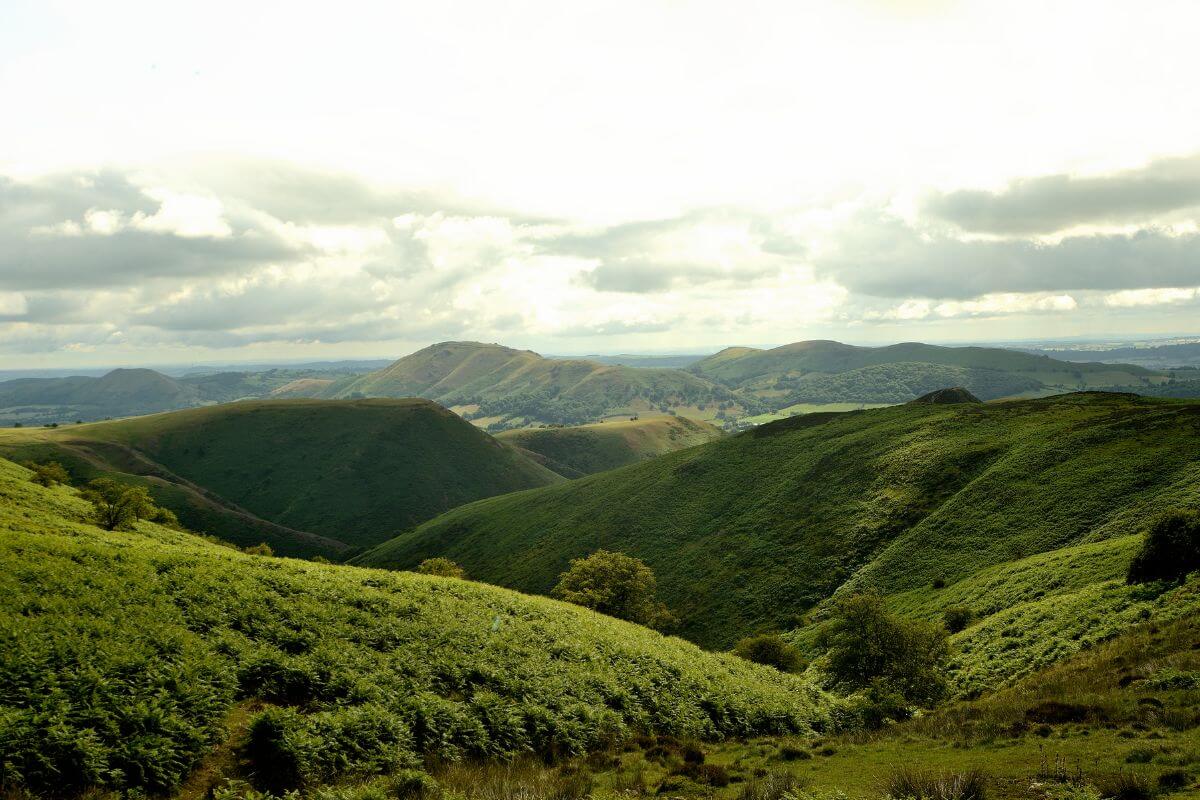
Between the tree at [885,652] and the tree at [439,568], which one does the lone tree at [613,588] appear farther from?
the tree at [885,652]

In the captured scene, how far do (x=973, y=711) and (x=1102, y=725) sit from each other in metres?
6.49

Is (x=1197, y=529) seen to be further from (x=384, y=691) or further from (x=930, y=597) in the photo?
(x=384, y=691)

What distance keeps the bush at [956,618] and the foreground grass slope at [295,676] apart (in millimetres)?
20625

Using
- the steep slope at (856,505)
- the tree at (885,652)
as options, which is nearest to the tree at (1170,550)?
the tree at (885,652)

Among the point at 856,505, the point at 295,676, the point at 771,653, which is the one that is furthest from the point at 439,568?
the point at 295,676

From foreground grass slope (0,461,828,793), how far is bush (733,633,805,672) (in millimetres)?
17015

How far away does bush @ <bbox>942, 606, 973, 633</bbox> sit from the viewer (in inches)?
1815

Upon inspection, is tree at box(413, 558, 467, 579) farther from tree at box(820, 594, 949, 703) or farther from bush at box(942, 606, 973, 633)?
bush at box(942, 606, 973, 633)

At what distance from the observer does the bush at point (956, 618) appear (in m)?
46.1

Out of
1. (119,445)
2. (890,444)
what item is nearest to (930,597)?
(890,444)

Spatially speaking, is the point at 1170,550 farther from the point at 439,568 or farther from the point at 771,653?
the point at 439,568

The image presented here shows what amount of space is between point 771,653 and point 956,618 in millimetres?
15315

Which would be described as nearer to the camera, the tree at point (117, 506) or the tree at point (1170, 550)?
the tree at point (1170, 550)

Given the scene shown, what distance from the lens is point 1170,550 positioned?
34500mm
